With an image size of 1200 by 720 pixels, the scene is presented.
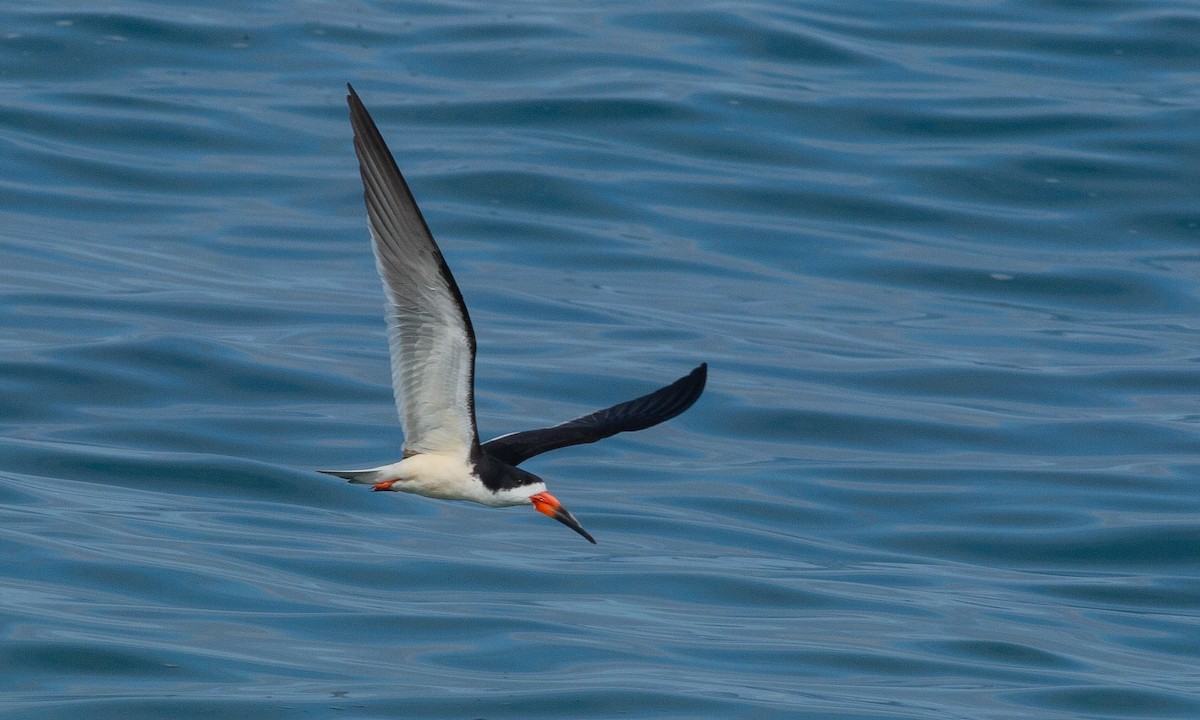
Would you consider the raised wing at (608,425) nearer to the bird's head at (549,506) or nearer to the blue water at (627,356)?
the bird's head at (549,506)

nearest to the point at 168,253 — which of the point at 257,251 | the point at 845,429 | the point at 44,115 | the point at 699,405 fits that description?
the point at 257,251

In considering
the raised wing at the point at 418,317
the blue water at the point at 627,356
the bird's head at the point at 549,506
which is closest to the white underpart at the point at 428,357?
the raised wing at the point at 418,317

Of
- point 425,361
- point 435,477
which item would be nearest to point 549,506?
point 435,477

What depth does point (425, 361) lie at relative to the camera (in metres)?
9.25

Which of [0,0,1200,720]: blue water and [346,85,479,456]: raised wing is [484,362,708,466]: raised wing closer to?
[346,85,479,456]: raised wing

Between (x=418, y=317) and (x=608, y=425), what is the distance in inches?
98.6

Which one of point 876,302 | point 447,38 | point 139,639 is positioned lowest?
point 139,639

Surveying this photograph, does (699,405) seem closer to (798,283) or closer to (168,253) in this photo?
(798,283)

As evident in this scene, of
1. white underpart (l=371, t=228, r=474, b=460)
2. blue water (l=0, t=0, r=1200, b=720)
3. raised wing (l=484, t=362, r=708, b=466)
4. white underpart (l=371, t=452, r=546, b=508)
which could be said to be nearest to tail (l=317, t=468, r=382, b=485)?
white underpart (l=371, t=452, r=546, b=508)

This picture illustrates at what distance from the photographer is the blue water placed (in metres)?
13.0

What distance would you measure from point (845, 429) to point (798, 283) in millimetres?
3611

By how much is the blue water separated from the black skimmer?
94.9 inches

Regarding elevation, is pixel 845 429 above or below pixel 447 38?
below

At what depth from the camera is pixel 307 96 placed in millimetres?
24844
